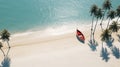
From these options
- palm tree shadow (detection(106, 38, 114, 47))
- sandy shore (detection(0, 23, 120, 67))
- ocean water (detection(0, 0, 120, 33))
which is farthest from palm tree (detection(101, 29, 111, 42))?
ocean water (detection(0, 0, 120, 33))

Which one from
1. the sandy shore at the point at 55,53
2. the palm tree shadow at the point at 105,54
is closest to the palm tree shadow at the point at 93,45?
the sandy shore at the point at 55,53

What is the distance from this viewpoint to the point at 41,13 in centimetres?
9200

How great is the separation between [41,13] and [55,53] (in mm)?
25735

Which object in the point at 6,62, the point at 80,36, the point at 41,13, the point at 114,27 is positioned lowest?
the point at 6,62

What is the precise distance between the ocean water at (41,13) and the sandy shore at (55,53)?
328 inches

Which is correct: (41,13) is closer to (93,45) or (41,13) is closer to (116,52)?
(93,45)

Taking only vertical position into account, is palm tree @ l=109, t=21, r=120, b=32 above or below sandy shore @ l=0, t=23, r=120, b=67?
above

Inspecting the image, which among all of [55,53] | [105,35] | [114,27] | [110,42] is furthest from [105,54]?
[55,53]

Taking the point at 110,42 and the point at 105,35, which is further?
the point at 110,42

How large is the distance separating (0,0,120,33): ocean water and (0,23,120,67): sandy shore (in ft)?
27.3

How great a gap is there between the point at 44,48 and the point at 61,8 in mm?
26865

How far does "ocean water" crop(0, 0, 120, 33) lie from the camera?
285 ft

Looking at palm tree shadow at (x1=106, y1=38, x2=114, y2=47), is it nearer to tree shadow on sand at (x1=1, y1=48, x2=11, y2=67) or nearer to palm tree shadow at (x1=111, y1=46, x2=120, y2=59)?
palm tree shadow at (x1=111, y1=46, x2=120, y2=59)

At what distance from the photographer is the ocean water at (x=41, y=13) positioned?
86.8 metres
